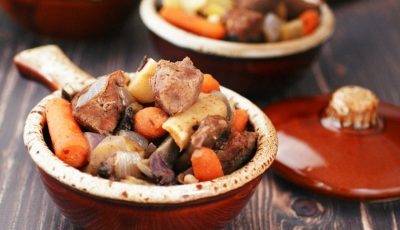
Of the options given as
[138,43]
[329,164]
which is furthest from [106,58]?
[329,164]

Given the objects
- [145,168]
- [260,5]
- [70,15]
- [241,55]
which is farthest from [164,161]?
[70,15]

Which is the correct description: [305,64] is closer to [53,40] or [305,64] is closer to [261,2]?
[261,2]

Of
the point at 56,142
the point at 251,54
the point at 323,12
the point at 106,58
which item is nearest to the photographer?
the point at 56,142

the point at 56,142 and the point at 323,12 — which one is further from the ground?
the point at 56,142

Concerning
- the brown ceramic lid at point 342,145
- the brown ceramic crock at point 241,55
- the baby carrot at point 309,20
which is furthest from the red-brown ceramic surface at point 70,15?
the brown ceramic lid at point 342,145

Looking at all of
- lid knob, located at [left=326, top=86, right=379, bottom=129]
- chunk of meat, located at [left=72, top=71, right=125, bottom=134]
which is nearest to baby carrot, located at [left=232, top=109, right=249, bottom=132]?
chunk of meat, located at [left=72, top=71, right=125, bottom=134]

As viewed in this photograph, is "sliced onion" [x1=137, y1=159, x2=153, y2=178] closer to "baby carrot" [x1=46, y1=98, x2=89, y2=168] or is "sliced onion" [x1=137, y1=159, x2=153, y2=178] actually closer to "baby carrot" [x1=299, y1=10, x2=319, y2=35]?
"baby carrot" [x1=46, y1=98, x2=89, y2=168]

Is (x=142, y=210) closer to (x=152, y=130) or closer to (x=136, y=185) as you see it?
(x=136, y=185)

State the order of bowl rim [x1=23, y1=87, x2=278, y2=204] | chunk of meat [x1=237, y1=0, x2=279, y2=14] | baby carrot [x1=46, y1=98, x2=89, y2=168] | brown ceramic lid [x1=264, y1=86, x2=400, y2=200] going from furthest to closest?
chunk of meat [x1=237, y1=0, x2=279, y2=14], brown ceramic lid [x1=264, y1=86, x2=400, y2=200], baby carrot [x1=46, y1=98, x2=89, y2=168], bowl rim [x1=23, y1=87, x2=278, y2=204]
